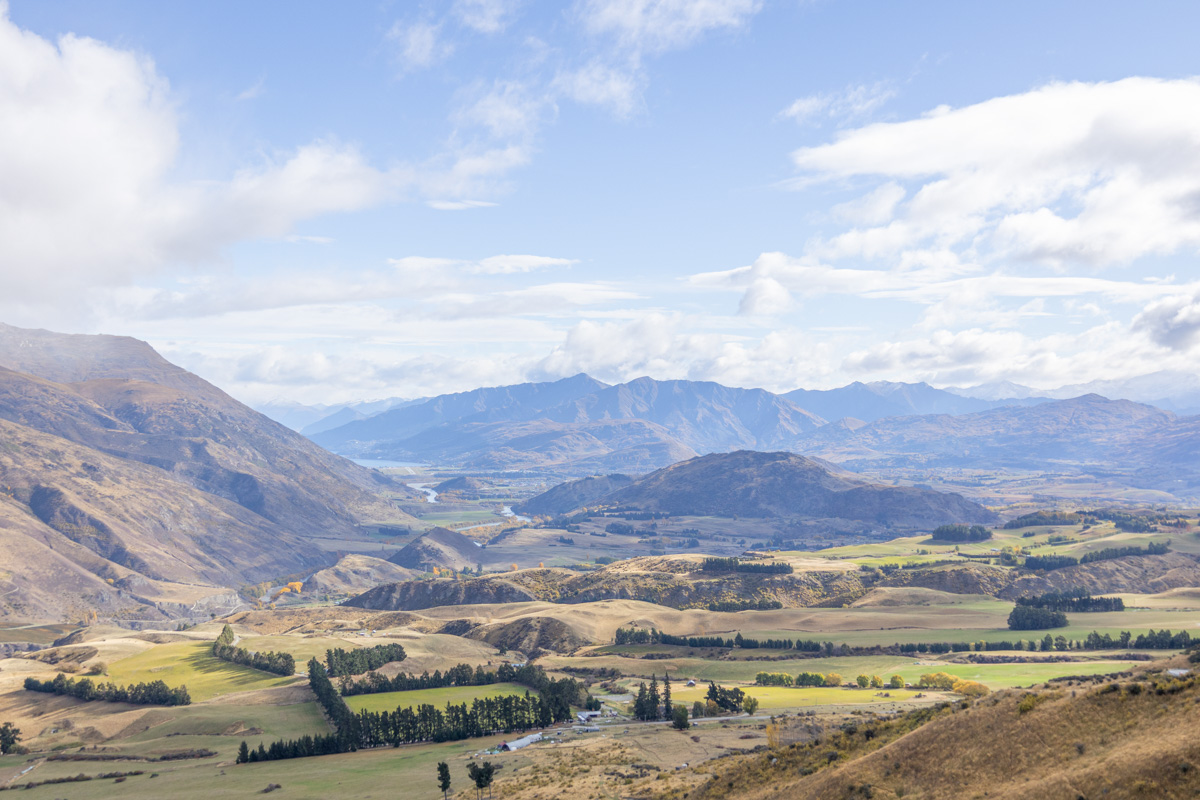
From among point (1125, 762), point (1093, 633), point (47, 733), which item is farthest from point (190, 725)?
point (1093, 633)

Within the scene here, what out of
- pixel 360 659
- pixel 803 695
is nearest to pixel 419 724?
pixel 360 659

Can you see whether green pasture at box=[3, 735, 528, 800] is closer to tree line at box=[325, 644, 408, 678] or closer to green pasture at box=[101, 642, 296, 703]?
green pasture at box=[101, 642, 296, 703]

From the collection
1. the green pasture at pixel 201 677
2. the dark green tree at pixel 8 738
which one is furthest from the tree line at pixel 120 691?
the dark green tree at pixel 8 738

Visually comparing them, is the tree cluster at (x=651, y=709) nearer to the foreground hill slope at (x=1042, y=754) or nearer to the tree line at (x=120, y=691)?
the foreground hill slope at (x=1042, y=754)

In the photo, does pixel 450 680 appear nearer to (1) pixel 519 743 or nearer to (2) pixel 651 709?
(2) pixel 651 709

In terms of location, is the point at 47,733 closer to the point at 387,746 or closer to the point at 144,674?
the point at 144,674

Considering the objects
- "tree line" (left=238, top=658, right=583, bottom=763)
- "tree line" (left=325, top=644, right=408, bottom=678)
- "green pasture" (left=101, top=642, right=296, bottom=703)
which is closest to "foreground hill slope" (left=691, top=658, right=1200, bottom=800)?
"tree line" (left=238, top=658, right=583, bottom=763)
